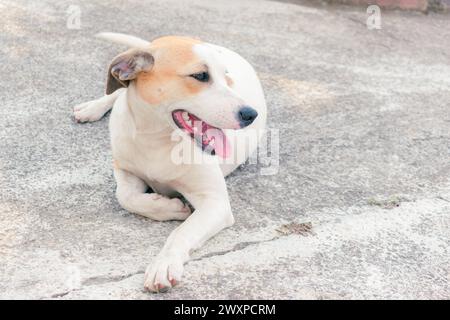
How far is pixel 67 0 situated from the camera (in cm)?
623

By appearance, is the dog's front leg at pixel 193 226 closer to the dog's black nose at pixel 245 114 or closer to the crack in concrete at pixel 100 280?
the crack in concrete at pixel 100 280

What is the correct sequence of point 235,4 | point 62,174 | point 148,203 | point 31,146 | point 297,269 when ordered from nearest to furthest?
1. point 297,269
2. point 148,203
3. point 62,174
4. point 31,146
5. point 235,4

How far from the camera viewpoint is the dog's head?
2955 millimetres

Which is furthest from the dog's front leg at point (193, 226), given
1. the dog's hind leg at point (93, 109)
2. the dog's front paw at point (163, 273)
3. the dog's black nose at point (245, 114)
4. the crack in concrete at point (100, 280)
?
the dog's hind leg at point (93, 109)

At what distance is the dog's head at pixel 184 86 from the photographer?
2.96 metres

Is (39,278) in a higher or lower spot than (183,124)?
lower

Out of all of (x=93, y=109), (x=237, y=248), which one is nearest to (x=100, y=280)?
(x=237, y=248)

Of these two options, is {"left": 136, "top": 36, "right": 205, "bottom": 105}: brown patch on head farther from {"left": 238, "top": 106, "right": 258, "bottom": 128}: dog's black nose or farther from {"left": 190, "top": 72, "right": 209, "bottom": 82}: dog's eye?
{"left": 238, "top": 106, "right": 258, "bottom": 128}: dog's black nose

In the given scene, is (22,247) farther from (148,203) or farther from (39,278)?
(148,203)

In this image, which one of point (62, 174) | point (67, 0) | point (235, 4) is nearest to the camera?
point (62, 174)

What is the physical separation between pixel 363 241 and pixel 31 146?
1917 mm

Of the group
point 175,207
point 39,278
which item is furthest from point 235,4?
point 39,278

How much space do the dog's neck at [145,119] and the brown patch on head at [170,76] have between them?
50 mm

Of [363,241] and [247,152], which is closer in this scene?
[363,241]
